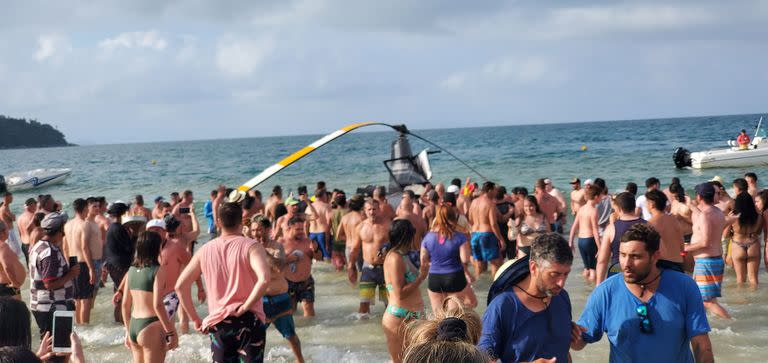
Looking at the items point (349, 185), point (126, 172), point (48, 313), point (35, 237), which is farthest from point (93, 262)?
point (126, 172)

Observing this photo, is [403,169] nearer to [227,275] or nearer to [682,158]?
[227,275]

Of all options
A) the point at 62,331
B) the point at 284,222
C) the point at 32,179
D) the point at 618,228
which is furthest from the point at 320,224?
the point at 32,179

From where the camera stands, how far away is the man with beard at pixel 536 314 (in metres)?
2.88

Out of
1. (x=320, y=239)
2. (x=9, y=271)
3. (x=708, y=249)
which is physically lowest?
(x=320, y=239)

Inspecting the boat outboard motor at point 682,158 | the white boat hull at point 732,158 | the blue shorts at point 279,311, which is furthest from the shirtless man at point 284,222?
the boat outboard motor at point 682,158

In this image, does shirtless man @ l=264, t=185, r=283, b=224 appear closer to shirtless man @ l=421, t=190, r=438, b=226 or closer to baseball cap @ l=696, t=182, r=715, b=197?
shirtless man @ l=421, t=190, r=438, b=226

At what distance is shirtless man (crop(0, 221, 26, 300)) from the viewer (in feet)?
17.2

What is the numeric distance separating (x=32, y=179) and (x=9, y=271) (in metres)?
36.2

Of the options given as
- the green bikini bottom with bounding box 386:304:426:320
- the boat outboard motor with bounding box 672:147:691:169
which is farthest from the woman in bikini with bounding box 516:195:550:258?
the boat outboard motor with bounding box 672:147:691:169

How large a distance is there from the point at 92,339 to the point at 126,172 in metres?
47.4

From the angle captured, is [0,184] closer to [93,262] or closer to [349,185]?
[349,185]

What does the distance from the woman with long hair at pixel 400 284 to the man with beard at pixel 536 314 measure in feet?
6.49

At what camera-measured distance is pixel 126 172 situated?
51.6 m

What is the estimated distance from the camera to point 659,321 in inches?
121
